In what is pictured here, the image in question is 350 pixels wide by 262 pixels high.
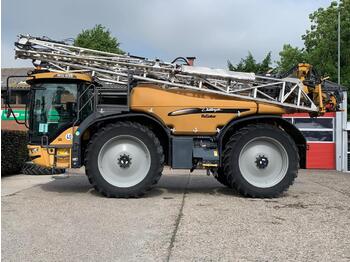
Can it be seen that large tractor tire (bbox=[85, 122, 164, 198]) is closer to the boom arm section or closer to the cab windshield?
the cab windshield

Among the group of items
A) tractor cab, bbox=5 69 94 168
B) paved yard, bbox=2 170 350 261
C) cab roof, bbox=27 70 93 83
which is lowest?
paved yard, bbox=2 170 350 261

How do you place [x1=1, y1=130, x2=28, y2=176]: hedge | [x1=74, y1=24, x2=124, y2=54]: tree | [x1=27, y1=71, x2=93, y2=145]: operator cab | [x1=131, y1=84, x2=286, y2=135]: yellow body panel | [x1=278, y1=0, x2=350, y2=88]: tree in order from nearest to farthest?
1. [x1=131, y1=84, x2=286, y2=135]: yellow body panel
2. [x1=27, y1=71, x2=93, y2=145]: operator cab
3. [x1=1, y1=130, x2=28, y2=176]: hedge
4. [x1=278, y1=0, x2=350, y2=88]: tree
5. [x1=74, y1=24, x2=124, y2=54]: tree

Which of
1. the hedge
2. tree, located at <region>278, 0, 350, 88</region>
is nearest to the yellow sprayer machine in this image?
the hedge

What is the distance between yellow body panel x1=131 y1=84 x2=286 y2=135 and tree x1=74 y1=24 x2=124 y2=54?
32096 mm

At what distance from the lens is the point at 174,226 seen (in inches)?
285

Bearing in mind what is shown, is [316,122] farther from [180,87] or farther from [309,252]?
[309,252]

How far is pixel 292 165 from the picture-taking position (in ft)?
33.9

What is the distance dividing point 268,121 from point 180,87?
2039 millimetres

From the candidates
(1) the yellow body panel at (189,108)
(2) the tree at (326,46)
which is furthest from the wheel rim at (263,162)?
(2) the tree at (326,46)

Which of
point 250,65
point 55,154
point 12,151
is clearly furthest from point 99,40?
point 55,154

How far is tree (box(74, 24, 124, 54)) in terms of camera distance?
41750 millimetres

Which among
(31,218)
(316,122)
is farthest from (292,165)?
(316,122)

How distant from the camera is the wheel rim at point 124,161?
10.1 meters

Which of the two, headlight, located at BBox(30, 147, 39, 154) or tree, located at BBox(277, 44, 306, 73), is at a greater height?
tree, located at BBox(277, 44, 306, 73)
